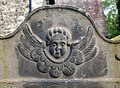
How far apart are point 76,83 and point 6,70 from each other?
0.98 metres

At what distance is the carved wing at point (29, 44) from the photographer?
529cm

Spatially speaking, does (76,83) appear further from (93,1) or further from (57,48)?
(93,1)

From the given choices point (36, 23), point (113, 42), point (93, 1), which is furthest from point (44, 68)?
point (93, 1)

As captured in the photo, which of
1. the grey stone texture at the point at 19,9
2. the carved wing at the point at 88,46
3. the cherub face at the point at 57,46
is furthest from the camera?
the grey stone texture at the point at 19,9

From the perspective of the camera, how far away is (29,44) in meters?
5.32

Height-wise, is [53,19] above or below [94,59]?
above

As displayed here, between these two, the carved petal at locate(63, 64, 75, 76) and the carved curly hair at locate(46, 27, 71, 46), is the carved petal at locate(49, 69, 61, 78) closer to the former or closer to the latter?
the carved petal at locate(63, 64, 75, 76)

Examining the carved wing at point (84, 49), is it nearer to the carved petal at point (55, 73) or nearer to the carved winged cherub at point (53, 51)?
the carved winged cherub at point (53, 51)

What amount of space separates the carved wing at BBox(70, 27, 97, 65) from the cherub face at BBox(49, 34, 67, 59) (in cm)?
15

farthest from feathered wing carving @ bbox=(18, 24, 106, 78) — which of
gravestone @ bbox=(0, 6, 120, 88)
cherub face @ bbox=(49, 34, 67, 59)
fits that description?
cherub face @ bbox=(49, 34, 67, 59)

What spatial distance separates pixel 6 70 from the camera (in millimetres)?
5293

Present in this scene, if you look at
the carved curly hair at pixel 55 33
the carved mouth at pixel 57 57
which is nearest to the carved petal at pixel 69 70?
the carved mouth at pixel 57 57

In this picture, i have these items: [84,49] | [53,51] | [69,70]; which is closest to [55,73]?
[69,70]

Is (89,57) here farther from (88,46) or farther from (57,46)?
(57,46)
